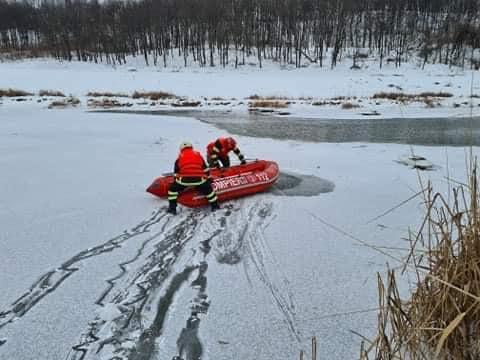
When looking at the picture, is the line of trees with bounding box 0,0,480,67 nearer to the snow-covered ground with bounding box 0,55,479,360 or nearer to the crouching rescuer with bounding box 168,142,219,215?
the snow-covered ground with bounding box 0,55,479,360

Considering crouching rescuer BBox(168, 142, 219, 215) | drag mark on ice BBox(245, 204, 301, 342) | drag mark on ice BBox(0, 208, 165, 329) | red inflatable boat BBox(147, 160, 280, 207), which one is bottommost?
drag mark on ice BBox(245, 204, 301, 342)

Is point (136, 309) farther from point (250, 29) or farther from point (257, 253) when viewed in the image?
point (250, 29)

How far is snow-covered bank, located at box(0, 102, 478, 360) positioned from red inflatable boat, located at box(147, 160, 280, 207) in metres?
0.20

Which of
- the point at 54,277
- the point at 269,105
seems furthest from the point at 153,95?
the point at 54,277

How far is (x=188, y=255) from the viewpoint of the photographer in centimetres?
395

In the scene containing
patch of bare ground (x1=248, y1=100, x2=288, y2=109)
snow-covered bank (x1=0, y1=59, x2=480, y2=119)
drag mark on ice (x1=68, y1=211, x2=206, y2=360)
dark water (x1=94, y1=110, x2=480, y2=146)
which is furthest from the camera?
patch of bare ground (x1=248, y1=100, x2=288, y2=109)

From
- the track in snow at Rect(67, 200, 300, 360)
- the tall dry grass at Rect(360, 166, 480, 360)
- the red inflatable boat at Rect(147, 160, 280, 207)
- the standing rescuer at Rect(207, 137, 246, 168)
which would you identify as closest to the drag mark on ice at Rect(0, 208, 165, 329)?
the track in snow at Rect(67, 200, 300, 360)

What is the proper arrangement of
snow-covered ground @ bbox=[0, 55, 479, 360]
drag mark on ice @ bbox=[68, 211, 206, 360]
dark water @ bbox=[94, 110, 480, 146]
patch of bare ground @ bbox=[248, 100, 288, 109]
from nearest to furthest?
drag mark on ice @ bbox=[68, 211, 206, 360] < snow-covered ground @ bbox=[0, 55, 479, 360] < dark water @ bbox=[94, 110, 480, 146] < patch of bare ground @ bbox=[248, 100, 288, 109]

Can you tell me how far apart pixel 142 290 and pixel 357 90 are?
2776 cm

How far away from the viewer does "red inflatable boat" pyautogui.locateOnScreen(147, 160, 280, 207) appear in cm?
541

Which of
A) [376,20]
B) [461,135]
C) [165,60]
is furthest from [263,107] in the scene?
[376,20]

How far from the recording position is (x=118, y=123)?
13867 mm

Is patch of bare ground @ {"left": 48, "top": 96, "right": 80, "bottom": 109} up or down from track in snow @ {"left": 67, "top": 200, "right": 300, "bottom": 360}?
up

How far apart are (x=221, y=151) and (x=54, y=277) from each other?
4.03m
